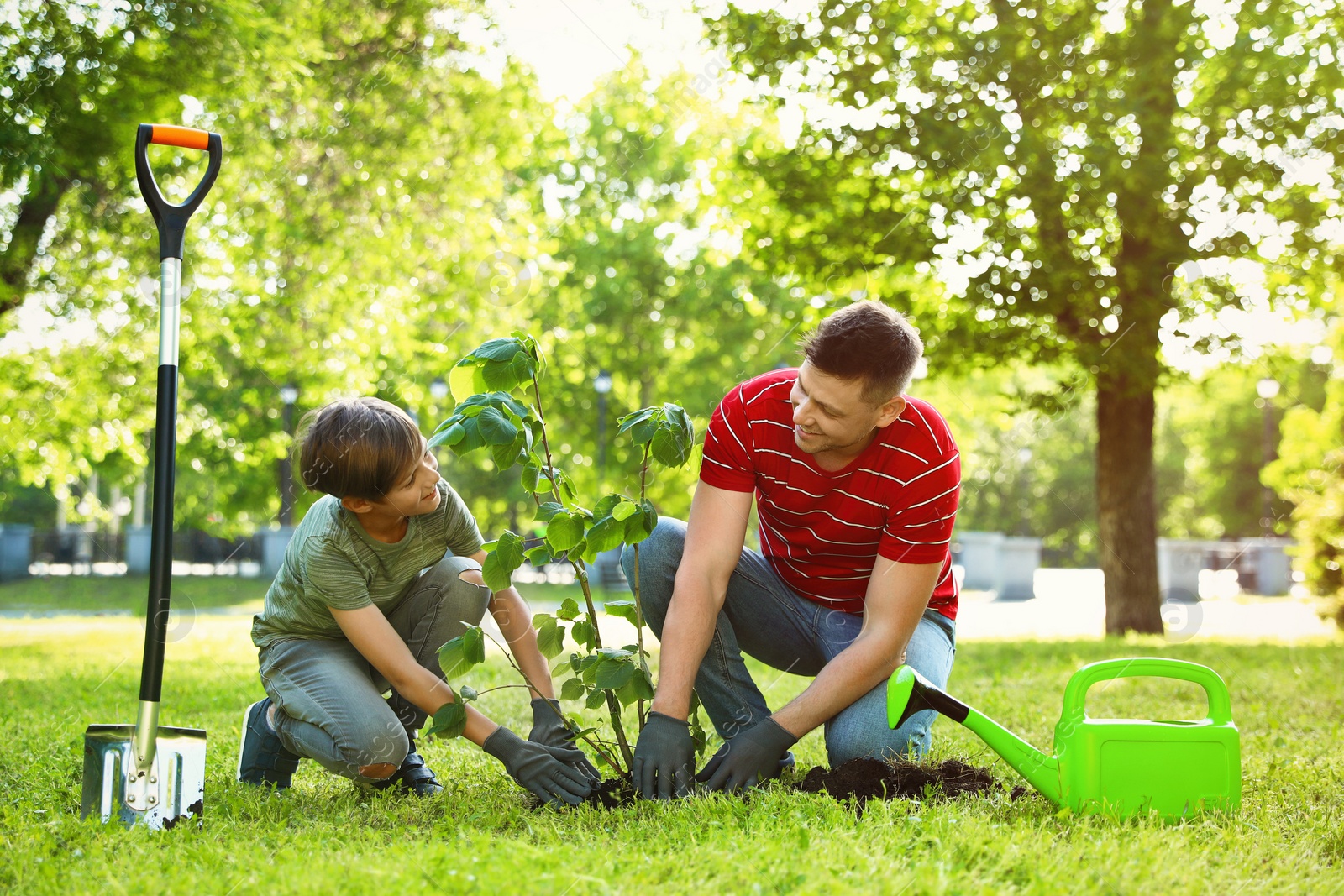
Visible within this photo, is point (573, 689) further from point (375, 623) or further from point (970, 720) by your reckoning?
point (970, 720)

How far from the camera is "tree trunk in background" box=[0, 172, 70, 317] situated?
7.63 metres

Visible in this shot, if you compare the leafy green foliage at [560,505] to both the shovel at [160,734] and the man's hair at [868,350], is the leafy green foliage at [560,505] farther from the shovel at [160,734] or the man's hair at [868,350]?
the shovel at [160,734]

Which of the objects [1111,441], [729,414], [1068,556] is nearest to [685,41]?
[1111,441]

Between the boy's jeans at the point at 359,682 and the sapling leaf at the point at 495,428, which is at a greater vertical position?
the sapling leaf at the point at 495,428

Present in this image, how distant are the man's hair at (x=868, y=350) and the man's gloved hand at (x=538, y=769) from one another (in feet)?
3.73

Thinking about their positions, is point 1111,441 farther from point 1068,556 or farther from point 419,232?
point 1068,556

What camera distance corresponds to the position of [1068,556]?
1575 inches

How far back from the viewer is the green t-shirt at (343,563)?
102 inches

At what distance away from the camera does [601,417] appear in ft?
56.7

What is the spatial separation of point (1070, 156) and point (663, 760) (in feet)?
20.6

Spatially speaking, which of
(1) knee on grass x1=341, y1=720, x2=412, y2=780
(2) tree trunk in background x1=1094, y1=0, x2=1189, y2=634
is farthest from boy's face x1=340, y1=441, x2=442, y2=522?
(2) tree trunk in background x1=1094, y1=0, x2=1189, y2=634

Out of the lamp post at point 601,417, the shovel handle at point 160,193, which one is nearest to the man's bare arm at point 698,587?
the shovel handle at point 160,193

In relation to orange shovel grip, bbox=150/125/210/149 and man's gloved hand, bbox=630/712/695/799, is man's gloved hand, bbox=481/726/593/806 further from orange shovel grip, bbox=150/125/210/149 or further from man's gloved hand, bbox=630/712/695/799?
orange shovel grip, bbox=150/125/210/149

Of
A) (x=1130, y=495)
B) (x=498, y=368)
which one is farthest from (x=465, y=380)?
(x=1130, y=495)
